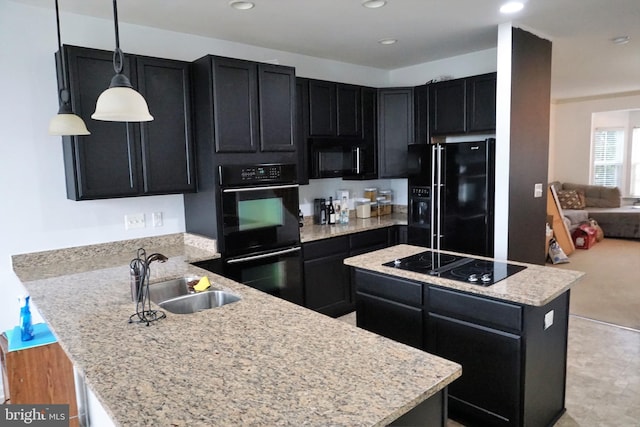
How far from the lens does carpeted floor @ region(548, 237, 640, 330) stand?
4.26 m

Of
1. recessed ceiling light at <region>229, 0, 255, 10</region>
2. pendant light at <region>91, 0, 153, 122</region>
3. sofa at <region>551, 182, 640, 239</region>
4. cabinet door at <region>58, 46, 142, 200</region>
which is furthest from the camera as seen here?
sofa at <region>551, 182, 640, 239</region>

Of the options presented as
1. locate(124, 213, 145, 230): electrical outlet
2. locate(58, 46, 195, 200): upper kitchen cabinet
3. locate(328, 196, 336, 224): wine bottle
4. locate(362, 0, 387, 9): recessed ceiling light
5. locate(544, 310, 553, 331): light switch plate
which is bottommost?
locate(544, 310, 553, 331): light switch plate

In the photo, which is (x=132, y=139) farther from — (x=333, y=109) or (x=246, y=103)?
(x=333, y=109)

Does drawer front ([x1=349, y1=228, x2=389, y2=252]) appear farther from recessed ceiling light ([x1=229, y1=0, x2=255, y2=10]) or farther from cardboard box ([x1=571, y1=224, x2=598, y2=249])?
cardboard box ([x1=571, y1=224, x2=598, y2=249])

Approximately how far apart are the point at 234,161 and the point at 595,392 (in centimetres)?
299

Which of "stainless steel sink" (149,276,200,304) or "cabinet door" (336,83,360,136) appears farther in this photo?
"cabinet door" (336,83,360,136)

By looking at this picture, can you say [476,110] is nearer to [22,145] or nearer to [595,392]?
[595,392]

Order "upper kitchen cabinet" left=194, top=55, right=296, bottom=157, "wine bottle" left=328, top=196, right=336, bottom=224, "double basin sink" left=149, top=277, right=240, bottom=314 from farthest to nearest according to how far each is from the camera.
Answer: "wine bottle" left=328, top=196, right=336, bottom=224 < "upper kitchen cabinet" left=194, top=55, right=296, bottom=157 < "double basin sink" left=149, top=277, right=240, bottom=314

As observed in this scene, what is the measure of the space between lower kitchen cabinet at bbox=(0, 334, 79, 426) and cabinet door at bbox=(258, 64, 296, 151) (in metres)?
2.02

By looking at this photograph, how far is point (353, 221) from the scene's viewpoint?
16.1 feet

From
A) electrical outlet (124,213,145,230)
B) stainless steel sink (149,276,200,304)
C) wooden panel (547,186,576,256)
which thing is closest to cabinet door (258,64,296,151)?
electrical outlet (124,213,145,230)

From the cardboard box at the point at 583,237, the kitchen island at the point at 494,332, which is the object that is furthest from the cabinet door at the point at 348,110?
the cardboard box at the point at 583,237

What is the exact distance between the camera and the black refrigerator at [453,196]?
399 cm

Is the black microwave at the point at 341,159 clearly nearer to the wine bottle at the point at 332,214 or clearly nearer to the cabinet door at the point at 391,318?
the wine bottle at the point at 332,214
